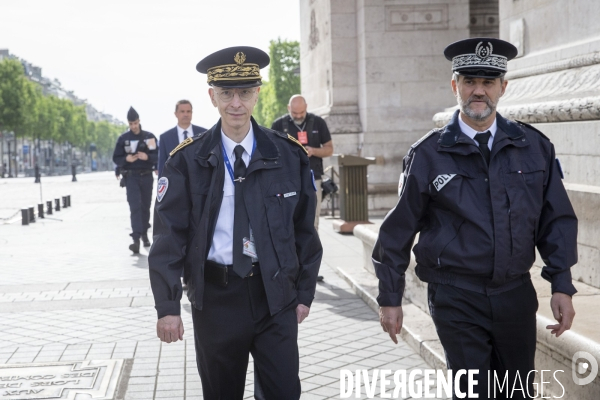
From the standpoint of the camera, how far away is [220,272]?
364cm

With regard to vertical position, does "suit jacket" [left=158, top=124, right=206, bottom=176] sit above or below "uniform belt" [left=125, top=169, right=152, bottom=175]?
above

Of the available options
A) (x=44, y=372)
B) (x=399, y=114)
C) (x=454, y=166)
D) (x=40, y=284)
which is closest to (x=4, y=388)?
(x=44, y=372)

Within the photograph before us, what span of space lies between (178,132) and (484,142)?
21.2 ft

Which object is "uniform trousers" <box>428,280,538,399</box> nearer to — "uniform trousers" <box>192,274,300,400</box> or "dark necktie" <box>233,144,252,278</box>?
"uniform trousers" <box>192,274,300,400</box>

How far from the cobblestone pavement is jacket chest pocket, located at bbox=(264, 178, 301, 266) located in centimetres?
190

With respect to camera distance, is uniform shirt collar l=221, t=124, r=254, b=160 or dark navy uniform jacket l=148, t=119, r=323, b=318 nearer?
dark navy uniform jacket l=148, t=119, r=323, b=318

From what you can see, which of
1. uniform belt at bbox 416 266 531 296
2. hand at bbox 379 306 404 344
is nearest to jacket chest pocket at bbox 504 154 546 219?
uniform belt at bbox 416 266 531 296

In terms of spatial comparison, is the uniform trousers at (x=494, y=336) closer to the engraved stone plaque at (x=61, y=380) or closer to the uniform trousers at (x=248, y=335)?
the uniform trousers at (x=248, y=335)

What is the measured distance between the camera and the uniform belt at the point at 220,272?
3.64 m

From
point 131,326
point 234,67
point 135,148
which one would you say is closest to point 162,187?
point 234,67

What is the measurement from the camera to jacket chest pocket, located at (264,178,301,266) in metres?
3.70

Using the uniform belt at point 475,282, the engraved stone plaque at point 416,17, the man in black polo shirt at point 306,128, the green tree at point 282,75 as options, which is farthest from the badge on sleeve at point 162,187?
the green tree at point 282,75

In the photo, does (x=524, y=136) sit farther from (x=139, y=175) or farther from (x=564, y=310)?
(x=139, y=175)

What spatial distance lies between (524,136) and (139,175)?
32.1ft
